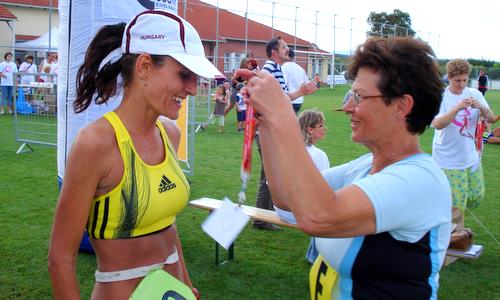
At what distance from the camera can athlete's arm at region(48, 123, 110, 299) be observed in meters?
1.88

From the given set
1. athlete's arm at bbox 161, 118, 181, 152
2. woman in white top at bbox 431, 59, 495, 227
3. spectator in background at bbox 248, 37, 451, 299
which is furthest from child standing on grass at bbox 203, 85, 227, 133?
spectator in background at bbox 248, 37, 451, 299

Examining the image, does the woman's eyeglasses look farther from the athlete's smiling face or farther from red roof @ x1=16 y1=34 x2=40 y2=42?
red roof @ x1=16 y1=34 x2=40 y2=42

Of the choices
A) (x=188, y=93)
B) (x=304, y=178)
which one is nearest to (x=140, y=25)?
(x=188, y=93)

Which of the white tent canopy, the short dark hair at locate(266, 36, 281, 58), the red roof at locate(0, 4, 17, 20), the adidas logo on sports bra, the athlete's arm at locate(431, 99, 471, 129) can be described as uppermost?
the red roof at locate(0, 4, 17, 20)

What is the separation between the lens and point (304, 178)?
4.57 ft

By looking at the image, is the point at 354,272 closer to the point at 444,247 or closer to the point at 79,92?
the point at 444,247

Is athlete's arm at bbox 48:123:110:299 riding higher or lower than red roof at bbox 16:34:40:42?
lower

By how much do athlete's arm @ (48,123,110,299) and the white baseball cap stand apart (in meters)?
0.47

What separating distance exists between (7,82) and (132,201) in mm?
17263

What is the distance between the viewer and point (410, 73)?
1654mm

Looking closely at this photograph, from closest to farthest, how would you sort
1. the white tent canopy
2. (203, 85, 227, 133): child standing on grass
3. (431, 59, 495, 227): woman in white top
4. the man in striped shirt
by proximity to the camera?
(431, 59, 495, 227): woman in white top → the man in striped shirt → (203, 85, 227, 133): child standing on grass → the white tent canopy

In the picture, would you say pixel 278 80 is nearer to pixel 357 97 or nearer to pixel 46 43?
pixel 357 97

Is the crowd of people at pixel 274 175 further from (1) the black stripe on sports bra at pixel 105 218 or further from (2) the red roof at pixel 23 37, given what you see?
(2) the red roof at pixel 23 37

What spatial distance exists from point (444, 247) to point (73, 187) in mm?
1336
